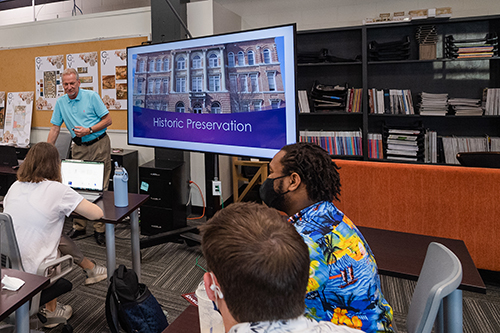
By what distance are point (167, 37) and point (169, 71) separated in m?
1.11

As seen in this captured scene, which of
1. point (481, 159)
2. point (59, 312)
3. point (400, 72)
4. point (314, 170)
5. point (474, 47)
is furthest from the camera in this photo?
point (400, 72)

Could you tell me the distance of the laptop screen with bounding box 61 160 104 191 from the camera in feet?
8.32

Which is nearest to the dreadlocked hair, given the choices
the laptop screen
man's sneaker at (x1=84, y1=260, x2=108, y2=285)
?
the laptop screen

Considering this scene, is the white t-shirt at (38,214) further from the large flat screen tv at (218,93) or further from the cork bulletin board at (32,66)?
the cork bulletin board at (32,66)

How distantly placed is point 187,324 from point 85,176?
6.12ft

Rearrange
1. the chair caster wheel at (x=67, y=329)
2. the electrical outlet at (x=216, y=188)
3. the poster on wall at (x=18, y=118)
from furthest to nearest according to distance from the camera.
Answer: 1. the poster on wall at (x=18, y=118)
2. the electrical outlet at (x=216, y=188)
3. the chair caster wheel at (x=67, y=329)

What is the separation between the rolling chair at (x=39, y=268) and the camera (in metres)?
1.57

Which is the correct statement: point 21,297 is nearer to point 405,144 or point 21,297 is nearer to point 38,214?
point 38,214

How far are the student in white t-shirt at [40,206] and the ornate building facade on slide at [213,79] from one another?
1199 mm

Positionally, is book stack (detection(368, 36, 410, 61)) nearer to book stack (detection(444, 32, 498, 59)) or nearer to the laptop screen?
book stack (detection(444, 32, 498, 59))

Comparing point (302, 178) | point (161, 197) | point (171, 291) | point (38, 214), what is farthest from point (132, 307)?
point (161, 197)

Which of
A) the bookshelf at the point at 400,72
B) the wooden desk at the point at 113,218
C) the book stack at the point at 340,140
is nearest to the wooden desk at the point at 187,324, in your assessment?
the wooden desk at the point at 113,218

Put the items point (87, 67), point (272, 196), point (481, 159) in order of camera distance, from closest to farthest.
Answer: point (272, 196)
point (481, 159)
point (87, 67)

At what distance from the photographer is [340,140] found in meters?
4.21
